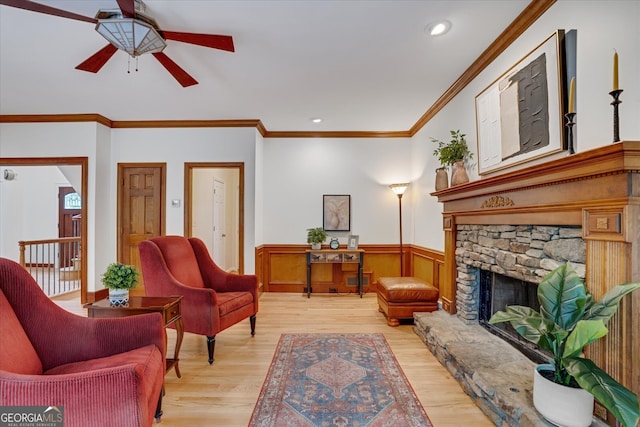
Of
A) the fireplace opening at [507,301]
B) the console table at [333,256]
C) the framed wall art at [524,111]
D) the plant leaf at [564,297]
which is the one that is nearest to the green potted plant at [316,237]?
the console table at [333,256]

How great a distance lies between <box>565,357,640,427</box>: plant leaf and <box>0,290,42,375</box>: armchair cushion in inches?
94.5

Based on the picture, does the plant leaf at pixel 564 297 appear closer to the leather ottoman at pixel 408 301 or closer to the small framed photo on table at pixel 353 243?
the leather ottoman at pixel 408 301

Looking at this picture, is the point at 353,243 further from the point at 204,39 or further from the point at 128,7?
the point at 128,7

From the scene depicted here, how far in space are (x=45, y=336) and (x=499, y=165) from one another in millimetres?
3193

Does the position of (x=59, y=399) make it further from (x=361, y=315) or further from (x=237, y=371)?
(x=361, y=315)

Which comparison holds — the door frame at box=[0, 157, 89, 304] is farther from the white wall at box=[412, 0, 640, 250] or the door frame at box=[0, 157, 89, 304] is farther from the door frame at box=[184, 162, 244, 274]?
the white wall at box=[412, 0, 640, 250]

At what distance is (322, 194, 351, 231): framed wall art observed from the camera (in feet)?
15.6

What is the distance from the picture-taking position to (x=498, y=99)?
7.82ft

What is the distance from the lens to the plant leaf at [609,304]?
3.95 ft

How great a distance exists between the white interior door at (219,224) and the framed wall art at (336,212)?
235cm

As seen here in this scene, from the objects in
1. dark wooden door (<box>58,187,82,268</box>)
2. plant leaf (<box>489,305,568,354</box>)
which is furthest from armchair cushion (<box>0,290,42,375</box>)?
dark wooden door (<box>58,187,82,268</box>)

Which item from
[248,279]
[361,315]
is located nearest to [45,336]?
[248,279]

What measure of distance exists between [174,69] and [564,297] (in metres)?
3.00

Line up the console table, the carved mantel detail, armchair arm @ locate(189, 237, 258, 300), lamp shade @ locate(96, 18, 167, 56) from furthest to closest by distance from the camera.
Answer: the console table < armchair arm @ locate(189, 237, 258, 300) < the carved mantel detail < lamp shade @ locate(96, 18, 167, 56)
